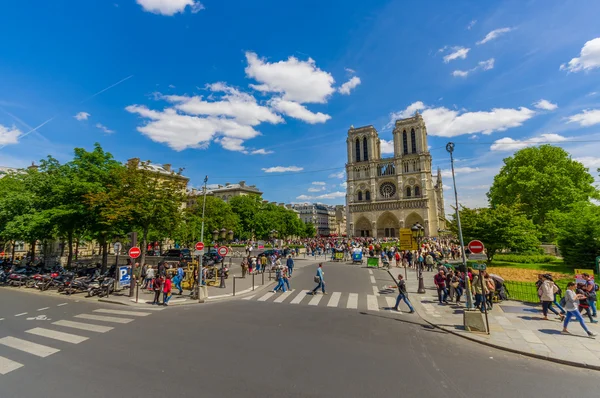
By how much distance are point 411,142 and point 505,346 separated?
82192 millimetres

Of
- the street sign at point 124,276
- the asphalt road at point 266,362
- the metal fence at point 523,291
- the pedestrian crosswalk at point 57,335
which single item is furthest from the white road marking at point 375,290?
the street sign at point 124,276

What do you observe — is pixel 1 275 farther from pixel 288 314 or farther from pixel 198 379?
pixel 198 379

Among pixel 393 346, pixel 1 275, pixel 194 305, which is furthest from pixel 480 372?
pixel 1 275

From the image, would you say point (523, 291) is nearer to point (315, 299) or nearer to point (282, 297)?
point (315, 299)

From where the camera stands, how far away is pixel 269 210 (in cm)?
7094

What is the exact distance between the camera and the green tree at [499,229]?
22375 millimetres

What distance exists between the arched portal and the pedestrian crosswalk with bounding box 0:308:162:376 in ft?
256

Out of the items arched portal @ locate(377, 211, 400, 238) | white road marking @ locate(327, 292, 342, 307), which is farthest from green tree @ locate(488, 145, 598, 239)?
arched portal @ locate(377, 211, 400, 238)

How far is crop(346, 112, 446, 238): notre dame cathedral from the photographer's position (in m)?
79.4

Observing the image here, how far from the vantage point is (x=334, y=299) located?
13.8 metres

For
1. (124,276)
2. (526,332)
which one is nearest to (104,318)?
(124,276)

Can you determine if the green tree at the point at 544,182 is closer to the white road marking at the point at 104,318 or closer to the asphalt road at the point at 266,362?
the asphalt road at the point at 266,362

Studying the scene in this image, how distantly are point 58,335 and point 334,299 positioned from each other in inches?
410

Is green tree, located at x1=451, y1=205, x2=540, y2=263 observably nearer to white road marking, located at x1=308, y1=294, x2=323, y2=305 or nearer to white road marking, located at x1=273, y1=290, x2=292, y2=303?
white road marking, located at x1=308, y1=294, x2=323, y2=305
